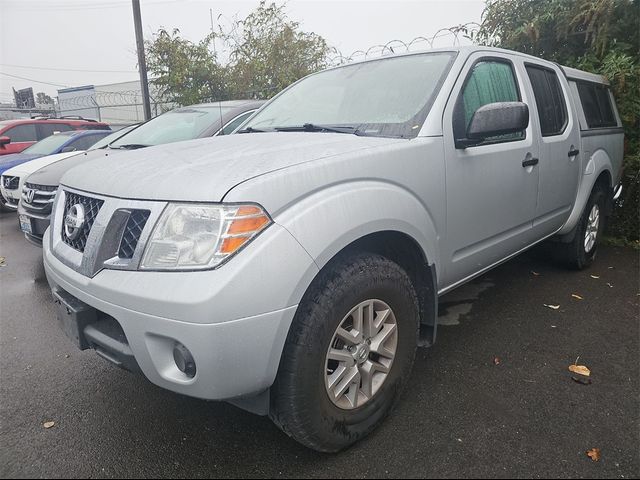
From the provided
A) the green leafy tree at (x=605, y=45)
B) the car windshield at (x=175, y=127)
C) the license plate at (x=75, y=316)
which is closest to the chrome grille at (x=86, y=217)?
the license plate at (x=75, y=316)

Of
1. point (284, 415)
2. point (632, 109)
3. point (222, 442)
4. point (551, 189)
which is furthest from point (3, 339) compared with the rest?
point (632, 109)

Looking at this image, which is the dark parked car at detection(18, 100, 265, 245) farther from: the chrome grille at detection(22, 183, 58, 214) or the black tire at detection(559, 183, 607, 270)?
the black tire at detection(559, 183, 607, 270)

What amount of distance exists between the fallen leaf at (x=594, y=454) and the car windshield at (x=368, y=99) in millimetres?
1629

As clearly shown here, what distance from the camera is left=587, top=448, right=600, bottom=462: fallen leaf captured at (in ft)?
6.28

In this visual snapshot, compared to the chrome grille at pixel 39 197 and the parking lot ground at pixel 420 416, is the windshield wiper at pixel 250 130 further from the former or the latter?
the chrome grille at pixel 39 197

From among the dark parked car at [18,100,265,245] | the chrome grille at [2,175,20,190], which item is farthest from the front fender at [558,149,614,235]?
the chrome grille at [2,175,20,190]

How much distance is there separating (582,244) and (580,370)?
192 centimetres

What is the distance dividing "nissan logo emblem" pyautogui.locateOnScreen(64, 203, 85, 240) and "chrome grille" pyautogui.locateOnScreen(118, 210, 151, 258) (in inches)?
14.4

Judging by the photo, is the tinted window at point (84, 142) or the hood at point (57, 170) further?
the tinted window at point (84, 142)

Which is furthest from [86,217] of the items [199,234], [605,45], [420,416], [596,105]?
[605,45]

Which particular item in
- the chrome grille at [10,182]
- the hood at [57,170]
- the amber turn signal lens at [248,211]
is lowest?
the chrome grille at [10,182]

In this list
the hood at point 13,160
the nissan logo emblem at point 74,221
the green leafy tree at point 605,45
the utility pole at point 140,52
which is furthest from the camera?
the utility pole at point 140,52

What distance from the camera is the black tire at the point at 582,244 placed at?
13.2 ft

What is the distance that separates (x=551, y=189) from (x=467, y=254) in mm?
1228
